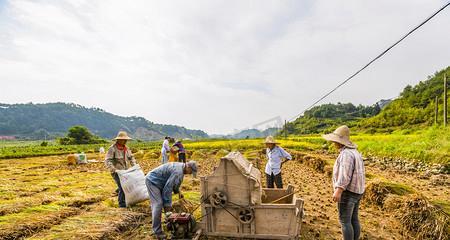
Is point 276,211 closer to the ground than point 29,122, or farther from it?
closer to the ground

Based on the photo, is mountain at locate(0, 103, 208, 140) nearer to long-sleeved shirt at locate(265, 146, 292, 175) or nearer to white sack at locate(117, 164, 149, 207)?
white sack at locate(117, 164, 149, 207)

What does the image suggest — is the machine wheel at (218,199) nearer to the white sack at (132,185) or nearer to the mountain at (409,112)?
the white sack at (132,185)

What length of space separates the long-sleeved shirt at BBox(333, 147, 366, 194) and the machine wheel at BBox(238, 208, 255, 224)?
1307mm

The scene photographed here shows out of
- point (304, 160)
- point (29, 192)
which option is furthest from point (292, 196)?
point (304, 160)

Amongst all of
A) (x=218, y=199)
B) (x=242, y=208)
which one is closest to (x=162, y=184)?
(x=218, y=199)

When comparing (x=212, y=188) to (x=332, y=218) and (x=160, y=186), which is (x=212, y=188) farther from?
(x=332, y=218)

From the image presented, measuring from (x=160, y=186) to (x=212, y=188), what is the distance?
3.35 ft

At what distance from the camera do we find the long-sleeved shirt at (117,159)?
6491mm

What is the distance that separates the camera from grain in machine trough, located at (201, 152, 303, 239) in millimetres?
4207

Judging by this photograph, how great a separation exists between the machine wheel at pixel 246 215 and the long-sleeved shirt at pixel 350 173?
1307mm

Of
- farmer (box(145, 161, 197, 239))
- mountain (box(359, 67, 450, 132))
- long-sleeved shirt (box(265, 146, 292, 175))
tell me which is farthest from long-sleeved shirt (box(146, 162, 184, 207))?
mountain (box(359, 67, 450, 132))

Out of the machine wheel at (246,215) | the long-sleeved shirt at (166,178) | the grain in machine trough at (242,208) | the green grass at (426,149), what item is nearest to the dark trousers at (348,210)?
the grain in machine trough at (242,208)

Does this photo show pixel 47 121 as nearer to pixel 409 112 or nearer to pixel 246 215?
pixel 409 112

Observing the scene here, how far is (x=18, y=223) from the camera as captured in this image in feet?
16.7
